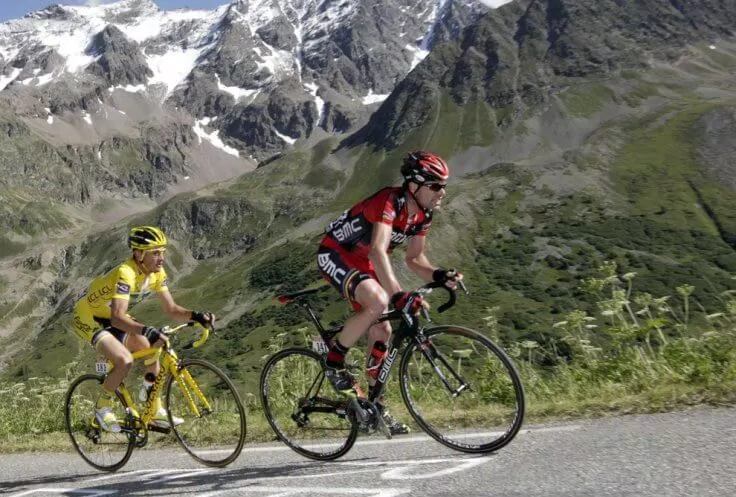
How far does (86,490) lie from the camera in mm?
6871

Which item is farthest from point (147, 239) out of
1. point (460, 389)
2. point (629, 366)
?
point (629, 366)

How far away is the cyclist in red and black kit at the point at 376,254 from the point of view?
6.48 m

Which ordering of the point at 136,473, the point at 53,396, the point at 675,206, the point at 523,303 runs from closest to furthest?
the point at 136,473 < the point at 53,396 < the point at 523,303 < the point at 675,206

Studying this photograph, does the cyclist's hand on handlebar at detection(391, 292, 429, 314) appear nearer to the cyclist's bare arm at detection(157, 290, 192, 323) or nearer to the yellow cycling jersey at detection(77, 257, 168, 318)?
the cyclist's bare arm at detection(157, 290, 192, 323)

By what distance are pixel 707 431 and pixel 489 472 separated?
6.72ft

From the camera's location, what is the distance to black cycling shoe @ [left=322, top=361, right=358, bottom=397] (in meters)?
6.93

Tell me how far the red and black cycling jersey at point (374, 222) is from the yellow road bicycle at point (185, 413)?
215 centimetres

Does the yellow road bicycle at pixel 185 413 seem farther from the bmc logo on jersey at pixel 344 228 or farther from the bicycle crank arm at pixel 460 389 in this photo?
the bicycle crank arm at pixel 460 389

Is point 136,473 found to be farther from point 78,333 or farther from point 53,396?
point 53,396

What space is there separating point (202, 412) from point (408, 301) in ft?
10.8

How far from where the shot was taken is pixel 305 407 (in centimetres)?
758

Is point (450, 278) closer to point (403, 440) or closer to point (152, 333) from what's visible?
point (403, 440)

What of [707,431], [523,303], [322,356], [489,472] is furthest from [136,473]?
[523,303]

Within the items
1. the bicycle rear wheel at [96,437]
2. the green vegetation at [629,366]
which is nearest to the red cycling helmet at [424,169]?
the green vegetation at [629,366]
